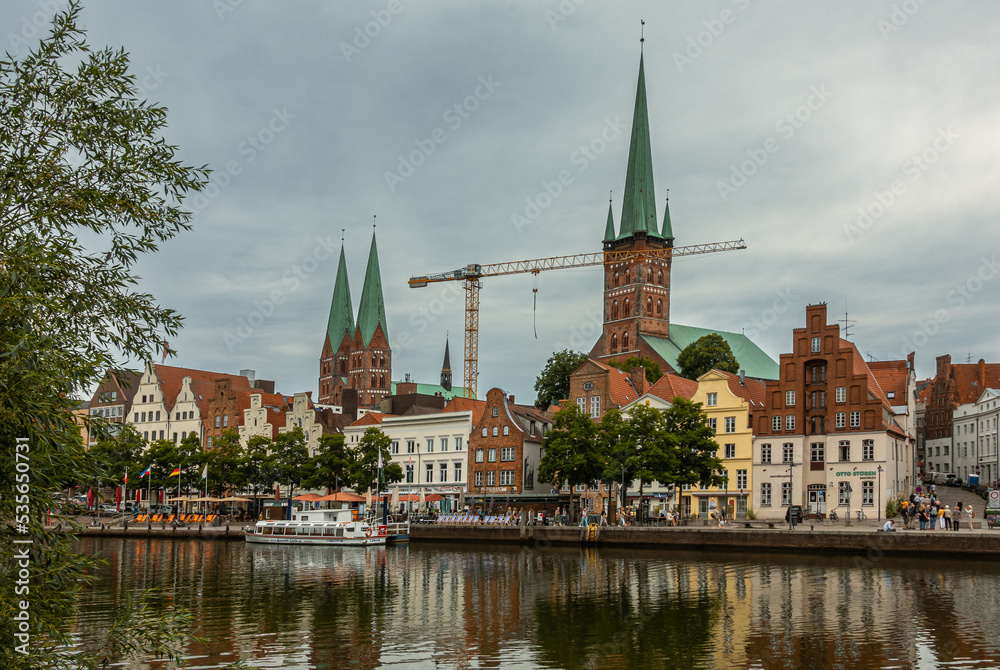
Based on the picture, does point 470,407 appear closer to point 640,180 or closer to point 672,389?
point 672,389

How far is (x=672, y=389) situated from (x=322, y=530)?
3488 cm

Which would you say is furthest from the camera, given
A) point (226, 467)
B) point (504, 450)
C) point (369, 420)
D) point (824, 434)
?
point (369, 420)

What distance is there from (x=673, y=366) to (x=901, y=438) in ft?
248

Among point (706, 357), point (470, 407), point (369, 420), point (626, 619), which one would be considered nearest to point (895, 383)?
point (706, 357)

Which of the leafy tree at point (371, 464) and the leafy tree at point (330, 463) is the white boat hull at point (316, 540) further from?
the leafy tree at point (371, 464)

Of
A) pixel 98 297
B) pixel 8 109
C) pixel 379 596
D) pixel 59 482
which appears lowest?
pixel 379 596

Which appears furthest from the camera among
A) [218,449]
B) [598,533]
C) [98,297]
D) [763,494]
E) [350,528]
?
[218,449]

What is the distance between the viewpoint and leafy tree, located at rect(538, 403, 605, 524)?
78.2 metres

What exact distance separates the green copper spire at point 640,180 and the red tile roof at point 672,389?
8133 centimetres

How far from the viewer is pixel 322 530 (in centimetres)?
7744

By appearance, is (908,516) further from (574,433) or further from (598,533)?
(574,433)

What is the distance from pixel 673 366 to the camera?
160875mm

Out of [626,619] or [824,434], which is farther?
[824,434]

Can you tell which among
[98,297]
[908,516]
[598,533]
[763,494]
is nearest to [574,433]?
[598,533]
